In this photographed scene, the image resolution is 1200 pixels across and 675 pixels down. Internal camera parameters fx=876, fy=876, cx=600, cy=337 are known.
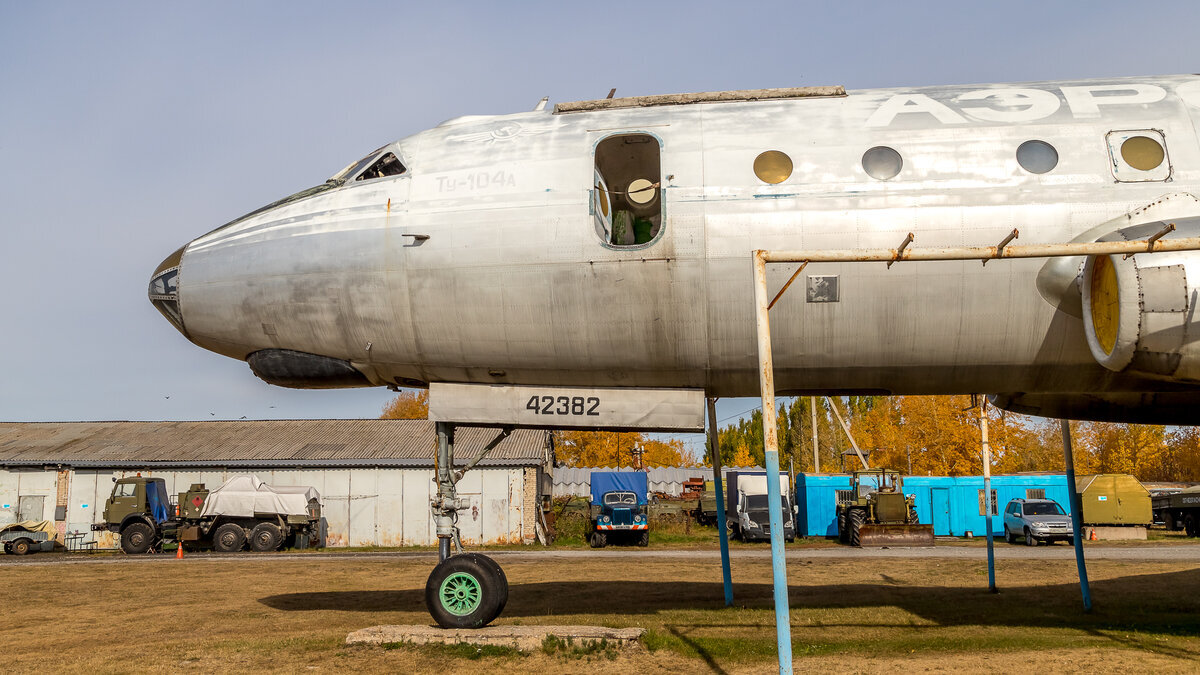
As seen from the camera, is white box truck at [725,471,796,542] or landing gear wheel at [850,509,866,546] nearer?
landing gear wheel at [850,509,866,546]

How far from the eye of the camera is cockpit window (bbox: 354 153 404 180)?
32.6 ft

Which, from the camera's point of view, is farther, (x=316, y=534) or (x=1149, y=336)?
(x=316, y=534)

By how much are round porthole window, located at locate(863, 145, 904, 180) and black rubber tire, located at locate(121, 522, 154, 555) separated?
30727mm

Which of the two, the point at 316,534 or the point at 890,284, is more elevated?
the point at 890,284

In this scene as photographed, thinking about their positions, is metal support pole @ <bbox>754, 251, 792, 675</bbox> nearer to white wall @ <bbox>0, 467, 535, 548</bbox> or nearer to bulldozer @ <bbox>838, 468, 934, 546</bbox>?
bulldozer @ <bbox>838, 468, 934, 546</bbox>

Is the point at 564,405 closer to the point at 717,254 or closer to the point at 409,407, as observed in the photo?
the point at 717,254

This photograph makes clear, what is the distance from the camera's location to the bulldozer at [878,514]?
2959 centimetres

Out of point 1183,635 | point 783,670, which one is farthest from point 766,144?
point 1183,635

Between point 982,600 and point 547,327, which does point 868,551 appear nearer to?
→ point 982,600

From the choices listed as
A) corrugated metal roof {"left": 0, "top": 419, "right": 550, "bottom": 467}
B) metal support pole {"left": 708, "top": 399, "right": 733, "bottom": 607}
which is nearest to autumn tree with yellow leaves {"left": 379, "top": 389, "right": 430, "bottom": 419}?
corrugated metal roof {"left": 0, "top": 419, "right": 550, "bottom": 467}

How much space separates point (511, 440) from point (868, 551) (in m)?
16.4

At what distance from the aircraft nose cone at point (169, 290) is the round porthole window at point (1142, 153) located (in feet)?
33.3

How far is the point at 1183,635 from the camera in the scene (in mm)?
9617

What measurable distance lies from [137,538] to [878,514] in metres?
26.4
